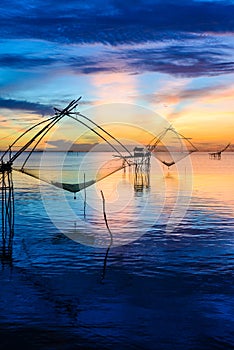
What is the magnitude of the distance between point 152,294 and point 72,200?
55.8ft

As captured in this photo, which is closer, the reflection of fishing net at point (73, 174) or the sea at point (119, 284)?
the sea at point (119, 284)

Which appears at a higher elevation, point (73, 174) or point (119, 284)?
point (73, 174)

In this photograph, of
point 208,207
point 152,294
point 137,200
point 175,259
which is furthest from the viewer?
point 137,200

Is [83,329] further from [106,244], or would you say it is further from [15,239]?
[15,239]

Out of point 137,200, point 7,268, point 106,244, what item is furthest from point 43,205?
point 7,268

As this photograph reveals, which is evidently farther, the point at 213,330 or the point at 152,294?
the point at 152,294

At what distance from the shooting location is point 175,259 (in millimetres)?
12289

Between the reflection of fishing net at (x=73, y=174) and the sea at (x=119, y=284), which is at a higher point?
the reflection of fishing net at (x=73, y=174)

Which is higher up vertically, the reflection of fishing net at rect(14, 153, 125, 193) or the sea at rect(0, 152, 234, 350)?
the reflection of fishing net at rect(14, 153, 125, 193)

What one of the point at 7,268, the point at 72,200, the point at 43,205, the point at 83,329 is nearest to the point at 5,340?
the point at 83,329

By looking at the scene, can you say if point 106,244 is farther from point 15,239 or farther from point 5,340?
point 5,340

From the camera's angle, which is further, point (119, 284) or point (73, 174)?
point (73, 174)

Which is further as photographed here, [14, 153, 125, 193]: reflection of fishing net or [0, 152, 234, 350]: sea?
[14, 153, 125, 193]: reflection of fishing net

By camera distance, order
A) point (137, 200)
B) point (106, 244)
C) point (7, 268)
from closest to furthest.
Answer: point (7, 268) < point (106, 244) < point (137, 200)
